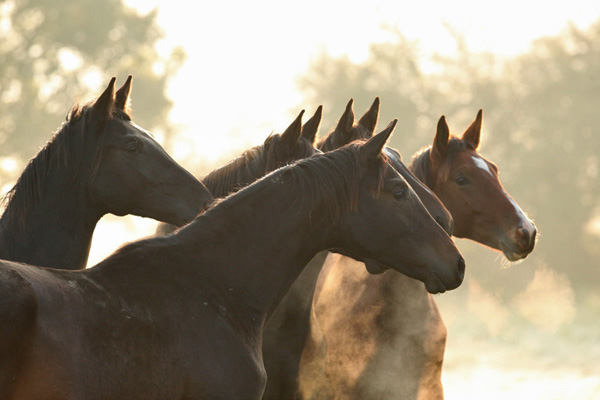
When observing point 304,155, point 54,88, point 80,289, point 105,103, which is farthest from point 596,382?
point 54,88

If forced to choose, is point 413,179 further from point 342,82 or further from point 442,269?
point 342,82

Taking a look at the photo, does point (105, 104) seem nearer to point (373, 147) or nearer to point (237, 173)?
point (237, 173)

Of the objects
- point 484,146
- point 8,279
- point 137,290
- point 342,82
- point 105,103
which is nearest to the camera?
point 8,279

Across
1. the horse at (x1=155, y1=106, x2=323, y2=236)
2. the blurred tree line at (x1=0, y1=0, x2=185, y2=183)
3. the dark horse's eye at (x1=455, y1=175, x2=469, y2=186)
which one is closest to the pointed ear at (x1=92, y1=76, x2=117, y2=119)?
the horse at (x1=155, y1=106, x2=323, y2=236)

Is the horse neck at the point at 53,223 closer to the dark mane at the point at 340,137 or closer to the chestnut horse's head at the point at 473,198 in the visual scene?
the dark mane at the point at 340,137

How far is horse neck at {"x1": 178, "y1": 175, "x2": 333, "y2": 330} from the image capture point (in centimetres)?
440

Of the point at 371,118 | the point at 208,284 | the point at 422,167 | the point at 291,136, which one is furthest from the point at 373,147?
the point at 422,167

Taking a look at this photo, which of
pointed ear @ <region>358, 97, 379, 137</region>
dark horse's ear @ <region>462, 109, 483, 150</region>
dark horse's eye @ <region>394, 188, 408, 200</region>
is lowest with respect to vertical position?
dark horse's eye @ <region>394, 188, 408, 200</region>

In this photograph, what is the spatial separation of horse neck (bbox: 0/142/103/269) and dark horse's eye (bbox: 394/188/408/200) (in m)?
1.81

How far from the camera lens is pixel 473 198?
731 cm

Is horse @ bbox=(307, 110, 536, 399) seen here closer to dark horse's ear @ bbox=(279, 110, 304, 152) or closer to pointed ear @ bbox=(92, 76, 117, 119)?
dark horse's ear @ bbox=(279, 110, 304, 152)

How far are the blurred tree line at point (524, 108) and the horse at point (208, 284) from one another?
81.3ft

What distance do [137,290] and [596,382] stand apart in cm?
1298

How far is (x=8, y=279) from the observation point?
3625 mm
